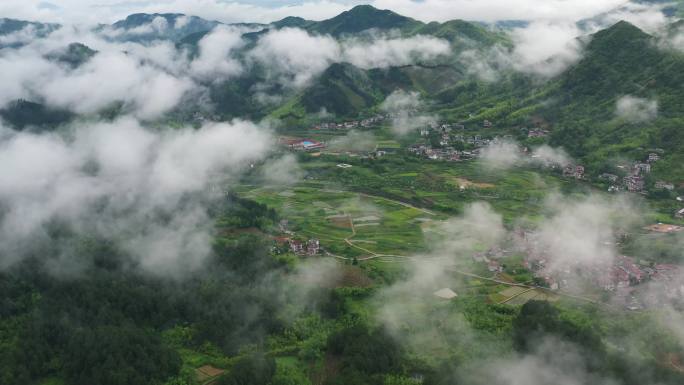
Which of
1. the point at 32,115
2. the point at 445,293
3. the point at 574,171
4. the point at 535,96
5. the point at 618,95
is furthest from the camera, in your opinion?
the point at 535,96

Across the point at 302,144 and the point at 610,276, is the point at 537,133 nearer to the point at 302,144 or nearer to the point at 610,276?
the point at 302,144

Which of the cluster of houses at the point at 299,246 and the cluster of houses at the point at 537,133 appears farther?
the cluster of houses at the point at 537,133

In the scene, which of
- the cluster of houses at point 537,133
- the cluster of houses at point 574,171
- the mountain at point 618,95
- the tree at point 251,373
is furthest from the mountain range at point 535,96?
the tree at point 251,373

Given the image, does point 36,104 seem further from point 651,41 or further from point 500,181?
point 651,41

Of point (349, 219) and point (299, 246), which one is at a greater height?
point (299, 246)

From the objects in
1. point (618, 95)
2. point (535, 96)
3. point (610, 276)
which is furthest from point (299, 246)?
point (535, 96)

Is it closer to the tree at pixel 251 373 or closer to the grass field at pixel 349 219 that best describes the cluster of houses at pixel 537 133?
the grass field at pixel 349 219

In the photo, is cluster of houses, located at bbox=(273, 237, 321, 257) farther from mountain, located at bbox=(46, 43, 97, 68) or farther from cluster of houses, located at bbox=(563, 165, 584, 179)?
mountain, located at bbox=(46, 43, 97, 68)

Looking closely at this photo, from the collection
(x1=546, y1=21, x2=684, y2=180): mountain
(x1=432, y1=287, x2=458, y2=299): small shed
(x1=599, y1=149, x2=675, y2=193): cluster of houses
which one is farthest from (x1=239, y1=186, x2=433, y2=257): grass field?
(x1=546, y1=21, x2=684, y2=180): mountain
